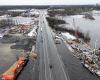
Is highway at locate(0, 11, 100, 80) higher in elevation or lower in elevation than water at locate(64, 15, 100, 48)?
higher

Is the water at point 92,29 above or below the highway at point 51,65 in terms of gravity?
below

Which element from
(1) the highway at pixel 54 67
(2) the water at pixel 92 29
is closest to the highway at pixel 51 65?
(1) the highway at pixel 54 67

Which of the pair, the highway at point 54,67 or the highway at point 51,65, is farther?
the highway at point 54,67

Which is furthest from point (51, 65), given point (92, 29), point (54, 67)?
point (92, 29)

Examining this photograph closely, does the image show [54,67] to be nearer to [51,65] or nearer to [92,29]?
[51,65]

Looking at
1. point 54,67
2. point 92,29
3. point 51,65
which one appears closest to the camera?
point 54,67

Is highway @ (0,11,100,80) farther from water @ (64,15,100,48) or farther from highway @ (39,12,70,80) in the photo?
water @ (64,15,100,48)

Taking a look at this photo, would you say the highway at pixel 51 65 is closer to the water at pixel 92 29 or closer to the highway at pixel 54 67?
the highway at pixel 54 67

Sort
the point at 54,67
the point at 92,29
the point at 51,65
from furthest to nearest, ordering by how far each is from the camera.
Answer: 1. the point at 92,29
2. the point at 51,65
3. the point at 54,67

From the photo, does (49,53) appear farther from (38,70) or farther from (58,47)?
(38,70)

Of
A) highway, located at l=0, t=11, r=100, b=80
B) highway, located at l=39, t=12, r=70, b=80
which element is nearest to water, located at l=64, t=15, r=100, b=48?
highway, located at l=39, t=12, r=70, b=80

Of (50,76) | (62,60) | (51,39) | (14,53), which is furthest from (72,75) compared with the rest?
(51,39)
